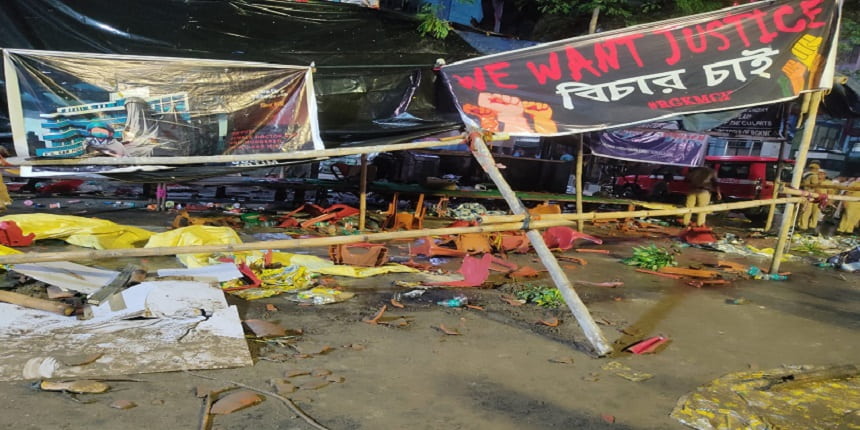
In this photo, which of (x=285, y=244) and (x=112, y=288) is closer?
(x=285, y=244)

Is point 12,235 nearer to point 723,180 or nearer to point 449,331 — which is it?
point 449,331

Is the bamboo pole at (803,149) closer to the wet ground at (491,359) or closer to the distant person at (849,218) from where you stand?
the wet ground at (491,359)

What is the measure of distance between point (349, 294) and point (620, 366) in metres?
2.85

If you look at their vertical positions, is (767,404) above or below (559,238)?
below

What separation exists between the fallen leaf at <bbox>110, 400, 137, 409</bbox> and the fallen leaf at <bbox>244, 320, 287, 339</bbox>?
4.21ft

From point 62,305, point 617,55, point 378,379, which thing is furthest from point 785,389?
point 62,305

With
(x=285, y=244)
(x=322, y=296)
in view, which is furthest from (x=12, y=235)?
(x=285, y=244)

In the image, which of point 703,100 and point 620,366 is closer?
point 620,366

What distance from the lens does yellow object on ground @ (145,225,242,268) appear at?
20.8 ft

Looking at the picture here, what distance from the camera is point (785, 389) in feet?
14.2

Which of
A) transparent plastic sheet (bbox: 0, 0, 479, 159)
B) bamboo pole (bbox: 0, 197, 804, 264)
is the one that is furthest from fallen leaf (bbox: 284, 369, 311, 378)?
transparent plastic sheet (bbox: 0, 0, 479, 159)

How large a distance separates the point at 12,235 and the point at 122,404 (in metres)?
4.56

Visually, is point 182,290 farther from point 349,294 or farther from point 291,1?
point 291,1

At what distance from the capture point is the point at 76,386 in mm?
3309
